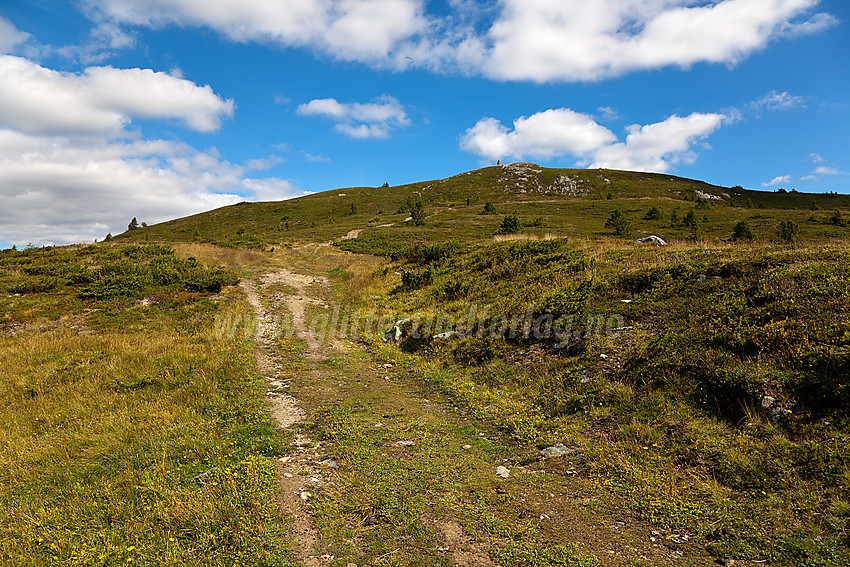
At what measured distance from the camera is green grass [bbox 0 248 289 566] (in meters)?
4.81

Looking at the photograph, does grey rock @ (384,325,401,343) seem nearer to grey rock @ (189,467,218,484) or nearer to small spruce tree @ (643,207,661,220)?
grey rock @ (189,467,218,484)

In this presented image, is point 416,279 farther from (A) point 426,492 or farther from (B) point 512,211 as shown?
(B) point 512,211

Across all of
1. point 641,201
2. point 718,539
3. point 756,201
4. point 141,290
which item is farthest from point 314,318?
point 756,201

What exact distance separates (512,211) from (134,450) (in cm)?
6918

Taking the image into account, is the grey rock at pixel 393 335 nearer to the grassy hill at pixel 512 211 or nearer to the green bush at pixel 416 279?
the green bush at pixel 416 279

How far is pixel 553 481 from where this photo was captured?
6.18 m

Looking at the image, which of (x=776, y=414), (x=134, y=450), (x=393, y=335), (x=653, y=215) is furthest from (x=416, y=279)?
(x=653, y=215)

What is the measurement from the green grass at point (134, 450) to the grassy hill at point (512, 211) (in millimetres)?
32410

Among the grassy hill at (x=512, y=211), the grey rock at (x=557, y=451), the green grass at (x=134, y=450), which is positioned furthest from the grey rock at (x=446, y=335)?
the grassy hill at (x=512, y=211)

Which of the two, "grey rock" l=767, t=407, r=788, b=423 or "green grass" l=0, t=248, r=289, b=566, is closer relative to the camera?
"green grass" l=0, t=248, r=289, b=566

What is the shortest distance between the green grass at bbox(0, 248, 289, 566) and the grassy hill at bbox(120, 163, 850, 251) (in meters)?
32.4

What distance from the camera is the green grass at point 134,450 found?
481 cm

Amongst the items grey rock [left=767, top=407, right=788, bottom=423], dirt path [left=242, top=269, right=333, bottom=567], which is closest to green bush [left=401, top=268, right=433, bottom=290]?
dirt path [left=242, top=269, right=333, bottom=567]

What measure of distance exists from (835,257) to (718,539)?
9418 mm
